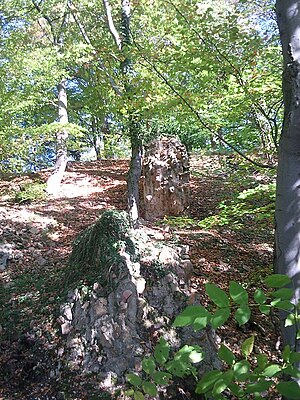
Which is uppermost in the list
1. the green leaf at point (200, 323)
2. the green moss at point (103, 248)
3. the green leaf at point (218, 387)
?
the green leaf at point (200, 323)

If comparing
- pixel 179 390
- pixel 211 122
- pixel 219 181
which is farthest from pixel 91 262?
pixel 219 181

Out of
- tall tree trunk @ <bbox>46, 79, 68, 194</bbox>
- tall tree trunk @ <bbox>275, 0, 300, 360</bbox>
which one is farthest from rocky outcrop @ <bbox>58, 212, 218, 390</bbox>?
tall tree trunk @ <bbox>46, 79, 68, 194</bbox>

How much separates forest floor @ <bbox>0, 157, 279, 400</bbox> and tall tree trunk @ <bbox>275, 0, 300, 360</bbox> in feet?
3.57

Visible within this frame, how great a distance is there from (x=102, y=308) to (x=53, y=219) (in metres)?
3.65

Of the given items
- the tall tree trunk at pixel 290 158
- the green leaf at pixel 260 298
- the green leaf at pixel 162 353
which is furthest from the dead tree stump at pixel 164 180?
the green leaf at pixel 260 298

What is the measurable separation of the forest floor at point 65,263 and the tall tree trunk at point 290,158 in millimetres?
1089

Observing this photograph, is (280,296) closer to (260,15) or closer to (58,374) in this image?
(58,374)

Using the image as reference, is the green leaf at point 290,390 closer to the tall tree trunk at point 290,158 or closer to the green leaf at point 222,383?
the green leaf at point 222,383

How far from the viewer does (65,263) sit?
4.07 m

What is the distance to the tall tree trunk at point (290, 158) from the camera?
73.0 inches

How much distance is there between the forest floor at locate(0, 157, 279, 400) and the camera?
2.56m

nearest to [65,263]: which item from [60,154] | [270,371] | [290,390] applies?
[270,371]

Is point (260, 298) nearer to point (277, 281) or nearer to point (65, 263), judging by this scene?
point (277, 281)

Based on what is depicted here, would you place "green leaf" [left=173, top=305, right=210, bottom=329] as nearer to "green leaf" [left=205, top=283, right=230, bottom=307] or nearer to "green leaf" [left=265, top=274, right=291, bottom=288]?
"green leaf" [left=205, top=283, right=230, bottom=307]
